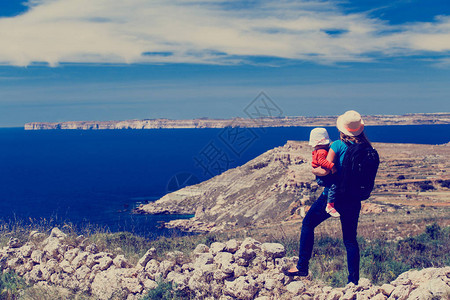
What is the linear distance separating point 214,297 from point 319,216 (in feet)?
6.18

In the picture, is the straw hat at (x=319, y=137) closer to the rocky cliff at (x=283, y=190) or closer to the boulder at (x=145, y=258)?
the boulder at (x=145, y=258)

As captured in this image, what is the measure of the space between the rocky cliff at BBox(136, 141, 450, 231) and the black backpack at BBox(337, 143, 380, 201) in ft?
84.0

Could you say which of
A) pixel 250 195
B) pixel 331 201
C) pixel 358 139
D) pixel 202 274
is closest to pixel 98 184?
pixel 250 195

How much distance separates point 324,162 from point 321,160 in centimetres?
6

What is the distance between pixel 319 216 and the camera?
595 cm

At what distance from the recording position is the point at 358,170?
5.42m

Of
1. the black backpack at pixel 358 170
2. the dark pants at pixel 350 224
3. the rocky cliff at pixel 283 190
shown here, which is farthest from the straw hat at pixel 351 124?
the rocky cliff at pixel 283 190

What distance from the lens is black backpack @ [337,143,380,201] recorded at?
17.7ft

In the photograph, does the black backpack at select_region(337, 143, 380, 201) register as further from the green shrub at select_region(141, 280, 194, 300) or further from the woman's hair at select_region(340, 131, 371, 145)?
the green shrub at select_region(141, 280, 194, 300)

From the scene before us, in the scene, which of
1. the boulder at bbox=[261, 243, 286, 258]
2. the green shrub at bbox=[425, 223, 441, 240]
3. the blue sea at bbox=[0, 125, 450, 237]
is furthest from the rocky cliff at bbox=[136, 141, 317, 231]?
the boulder at bbox=[261, 243, 286, 258]

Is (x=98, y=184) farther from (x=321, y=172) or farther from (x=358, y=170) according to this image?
(x=358, y=170)

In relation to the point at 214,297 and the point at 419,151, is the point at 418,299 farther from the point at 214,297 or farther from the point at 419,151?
the point at 419,151

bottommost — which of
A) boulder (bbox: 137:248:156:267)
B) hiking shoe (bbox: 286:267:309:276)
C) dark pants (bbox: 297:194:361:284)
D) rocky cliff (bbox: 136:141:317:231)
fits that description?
rocky cliff (bbox: 136:141:317:231)

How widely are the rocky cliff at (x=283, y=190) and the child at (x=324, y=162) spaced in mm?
25512
